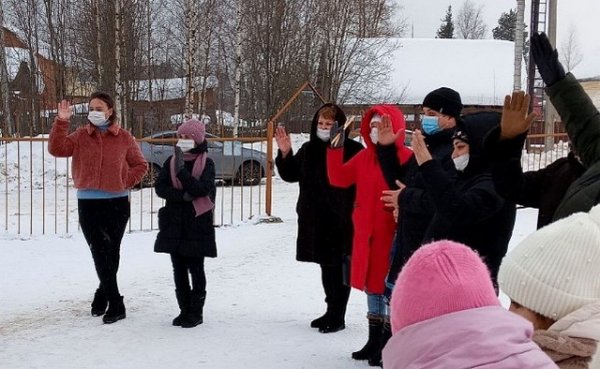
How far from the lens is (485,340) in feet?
4.71

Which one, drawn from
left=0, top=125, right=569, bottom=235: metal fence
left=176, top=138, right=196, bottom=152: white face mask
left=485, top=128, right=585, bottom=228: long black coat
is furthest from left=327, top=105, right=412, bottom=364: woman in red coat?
left=0, top=125, right=569, bottom=235: metal fence

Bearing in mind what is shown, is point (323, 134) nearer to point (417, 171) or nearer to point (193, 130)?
point (193, 130)

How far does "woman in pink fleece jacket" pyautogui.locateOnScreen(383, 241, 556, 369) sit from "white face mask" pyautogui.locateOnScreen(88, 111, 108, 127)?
4186mm

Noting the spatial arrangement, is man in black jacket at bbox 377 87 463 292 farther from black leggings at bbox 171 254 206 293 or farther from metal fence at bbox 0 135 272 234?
metal fence at bbox 0 135 272 234

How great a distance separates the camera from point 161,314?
5.65 metres

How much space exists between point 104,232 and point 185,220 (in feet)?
2.11

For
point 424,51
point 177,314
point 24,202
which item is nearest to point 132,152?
point 177,314

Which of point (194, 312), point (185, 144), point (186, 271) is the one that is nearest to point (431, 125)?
point (185, 144)

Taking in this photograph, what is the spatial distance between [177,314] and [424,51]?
3442cm

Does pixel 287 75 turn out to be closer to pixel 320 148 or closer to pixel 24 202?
pixel 24 202

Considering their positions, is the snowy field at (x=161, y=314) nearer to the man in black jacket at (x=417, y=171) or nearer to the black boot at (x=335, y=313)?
the black boot at (x=335, y=313)

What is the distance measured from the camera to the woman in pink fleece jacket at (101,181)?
534cm

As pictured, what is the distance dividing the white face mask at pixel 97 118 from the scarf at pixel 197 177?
611mm

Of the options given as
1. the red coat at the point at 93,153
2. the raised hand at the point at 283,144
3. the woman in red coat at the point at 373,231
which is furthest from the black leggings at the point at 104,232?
the woman in red coat at the point at 373,231
